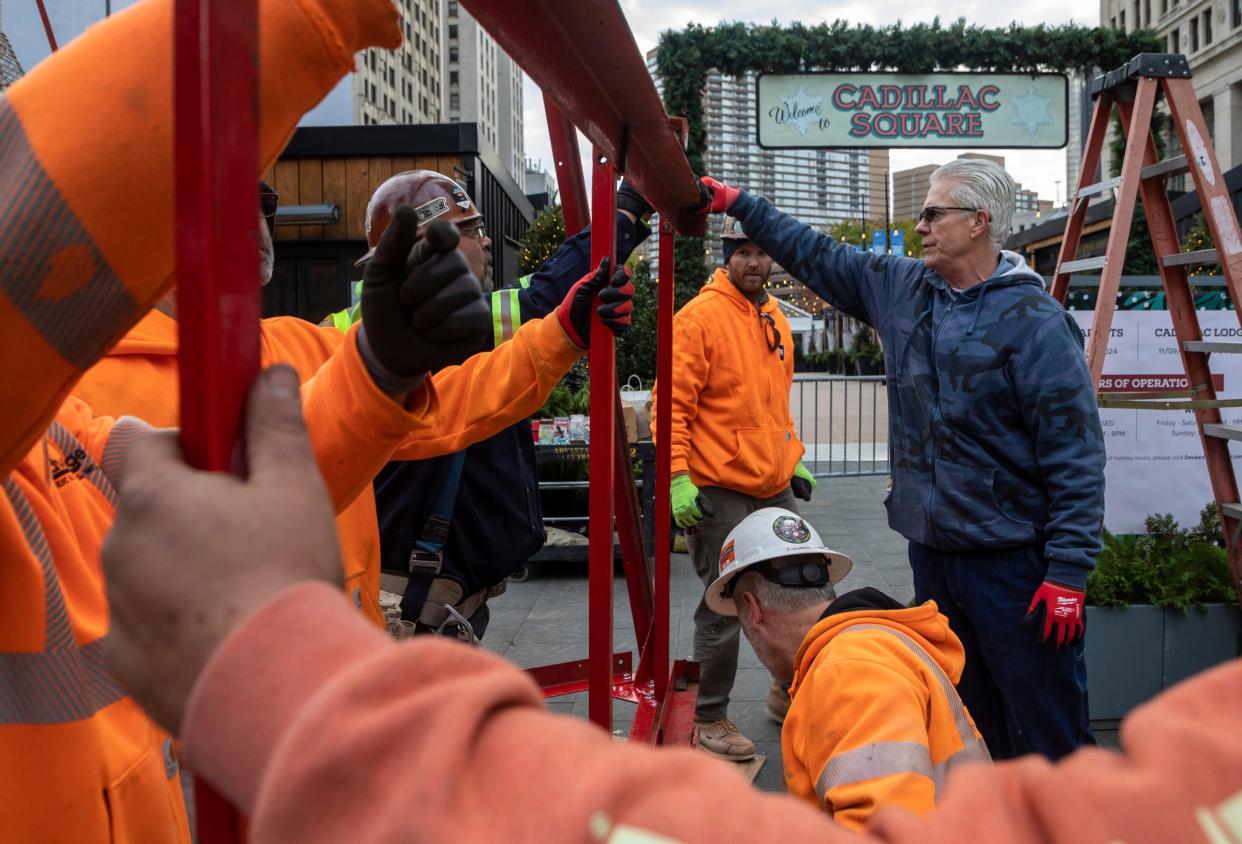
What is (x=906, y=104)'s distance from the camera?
22.9ft

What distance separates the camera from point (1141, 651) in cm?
401

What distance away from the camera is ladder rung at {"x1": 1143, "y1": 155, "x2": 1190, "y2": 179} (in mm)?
4230

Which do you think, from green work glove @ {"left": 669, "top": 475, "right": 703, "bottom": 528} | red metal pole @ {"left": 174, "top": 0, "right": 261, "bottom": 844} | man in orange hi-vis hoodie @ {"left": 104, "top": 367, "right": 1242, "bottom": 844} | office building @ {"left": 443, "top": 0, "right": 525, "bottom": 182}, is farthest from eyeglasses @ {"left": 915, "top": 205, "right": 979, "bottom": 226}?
office building @ {"left": 443, "top": 0, "right": 525, "bottom": 182}

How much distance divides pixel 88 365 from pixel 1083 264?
4.56 m

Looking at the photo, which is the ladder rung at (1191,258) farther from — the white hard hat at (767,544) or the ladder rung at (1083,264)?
the white hard hat at (767,544)

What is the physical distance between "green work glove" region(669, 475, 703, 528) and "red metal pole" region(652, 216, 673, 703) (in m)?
0.79

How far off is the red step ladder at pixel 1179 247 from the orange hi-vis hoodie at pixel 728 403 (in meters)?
1.44

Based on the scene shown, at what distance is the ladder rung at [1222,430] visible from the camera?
13.3 feet

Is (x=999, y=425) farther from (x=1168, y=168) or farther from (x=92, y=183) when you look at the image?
(x=92, y=183)

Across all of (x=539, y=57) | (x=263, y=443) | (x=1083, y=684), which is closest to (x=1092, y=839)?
(x=263, y=443)

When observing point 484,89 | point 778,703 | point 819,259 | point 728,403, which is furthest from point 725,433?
point 484,89

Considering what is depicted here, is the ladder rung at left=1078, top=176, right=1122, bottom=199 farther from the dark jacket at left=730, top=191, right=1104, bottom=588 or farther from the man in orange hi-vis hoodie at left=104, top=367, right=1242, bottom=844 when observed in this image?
the man in orange hi-vis hoodie at left=104, top=367, right=1242, bottom=844

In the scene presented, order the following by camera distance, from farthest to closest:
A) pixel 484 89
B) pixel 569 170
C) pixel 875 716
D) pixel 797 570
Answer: pixel 484 89
pixel 569 170
pixel 797 570
pixel 875 716

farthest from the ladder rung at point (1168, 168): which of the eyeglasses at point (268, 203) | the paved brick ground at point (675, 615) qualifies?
the eyeglasses at point (268, 203)
